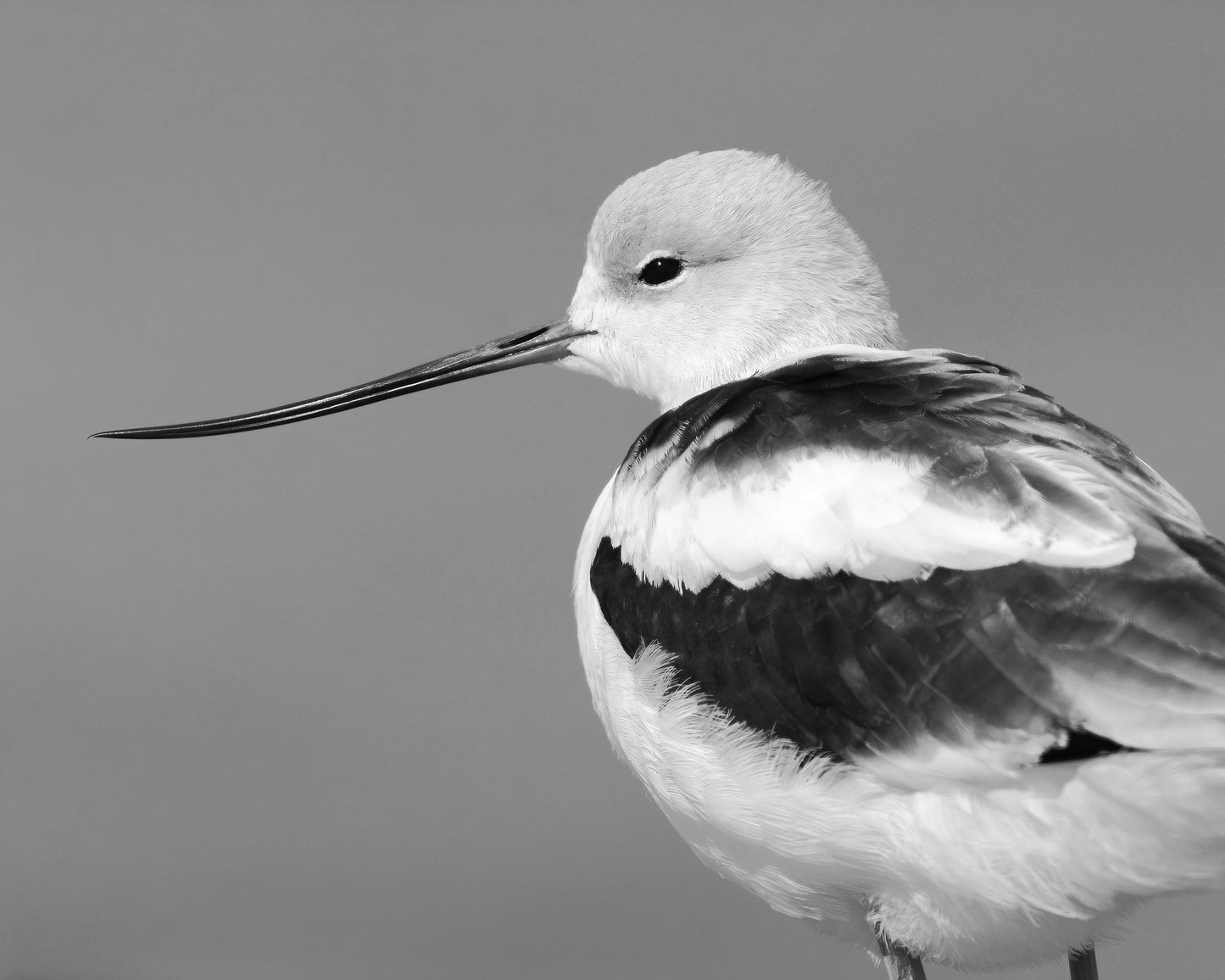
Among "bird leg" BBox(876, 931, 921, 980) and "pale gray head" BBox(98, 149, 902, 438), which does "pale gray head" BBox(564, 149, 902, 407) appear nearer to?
"pale gray head" BBox(98, 149, 902, 438)

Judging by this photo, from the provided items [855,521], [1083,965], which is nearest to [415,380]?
[855,521]

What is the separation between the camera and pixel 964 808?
66.2 inches

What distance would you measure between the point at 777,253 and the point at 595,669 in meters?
0.66

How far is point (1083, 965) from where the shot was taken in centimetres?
209

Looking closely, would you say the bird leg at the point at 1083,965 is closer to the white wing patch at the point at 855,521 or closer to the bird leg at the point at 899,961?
the bird leg at the point at 899,961

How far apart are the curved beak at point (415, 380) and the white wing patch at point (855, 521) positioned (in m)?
0.54

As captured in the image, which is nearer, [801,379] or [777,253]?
[801,379]

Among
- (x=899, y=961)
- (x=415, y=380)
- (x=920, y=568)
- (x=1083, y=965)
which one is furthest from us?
(x=415, y=380)

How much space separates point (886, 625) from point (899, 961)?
1.77 feet

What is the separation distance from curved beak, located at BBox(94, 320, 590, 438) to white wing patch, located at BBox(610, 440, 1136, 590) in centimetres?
54

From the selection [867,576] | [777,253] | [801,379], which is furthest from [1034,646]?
[777,253]

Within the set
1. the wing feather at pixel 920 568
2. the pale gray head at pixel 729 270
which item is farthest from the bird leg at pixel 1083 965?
the pale gray head at pixel 729 270

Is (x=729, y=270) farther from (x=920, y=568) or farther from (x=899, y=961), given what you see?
(x=899, y=961)

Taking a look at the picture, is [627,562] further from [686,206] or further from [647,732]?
[686,206]
